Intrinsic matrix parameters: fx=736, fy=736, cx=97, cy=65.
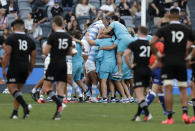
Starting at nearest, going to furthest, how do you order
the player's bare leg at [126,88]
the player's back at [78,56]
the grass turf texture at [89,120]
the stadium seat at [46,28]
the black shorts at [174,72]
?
the grass turf texture at [89,120] < the black shorts at [174,72] < the player's back at [78,56] < the player's bare leg at [126,88] < the stadium seat at [46,28]

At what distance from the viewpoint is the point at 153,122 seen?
47.2 ft

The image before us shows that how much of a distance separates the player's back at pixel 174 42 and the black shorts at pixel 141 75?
1.94 ft

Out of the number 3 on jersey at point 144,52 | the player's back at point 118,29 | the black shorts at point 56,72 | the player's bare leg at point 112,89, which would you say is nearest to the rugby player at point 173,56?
the number 3 on jersey at point 144,52

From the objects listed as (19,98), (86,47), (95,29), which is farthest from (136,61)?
(86,47)

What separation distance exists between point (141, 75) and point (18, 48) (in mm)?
2508

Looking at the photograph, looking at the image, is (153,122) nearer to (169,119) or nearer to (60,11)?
(169,119)

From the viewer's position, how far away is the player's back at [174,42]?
45.8ft

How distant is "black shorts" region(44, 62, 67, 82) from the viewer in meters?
15.0

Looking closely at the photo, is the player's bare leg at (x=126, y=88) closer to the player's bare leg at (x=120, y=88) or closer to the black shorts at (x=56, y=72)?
the player's bare leg at (x=120, y=88)

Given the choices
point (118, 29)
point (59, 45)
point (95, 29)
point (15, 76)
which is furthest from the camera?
point (95, 29)

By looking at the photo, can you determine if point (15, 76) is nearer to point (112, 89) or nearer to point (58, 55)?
point (58, 55)

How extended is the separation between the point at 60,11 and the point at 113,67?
9772mm

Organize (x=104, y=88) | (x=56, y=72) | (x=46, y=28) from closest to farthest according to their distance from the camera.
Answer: (x=56, y=72), (x=104, y=88), (x=46, y=28)

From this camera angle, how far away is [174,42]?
14.0 metres
